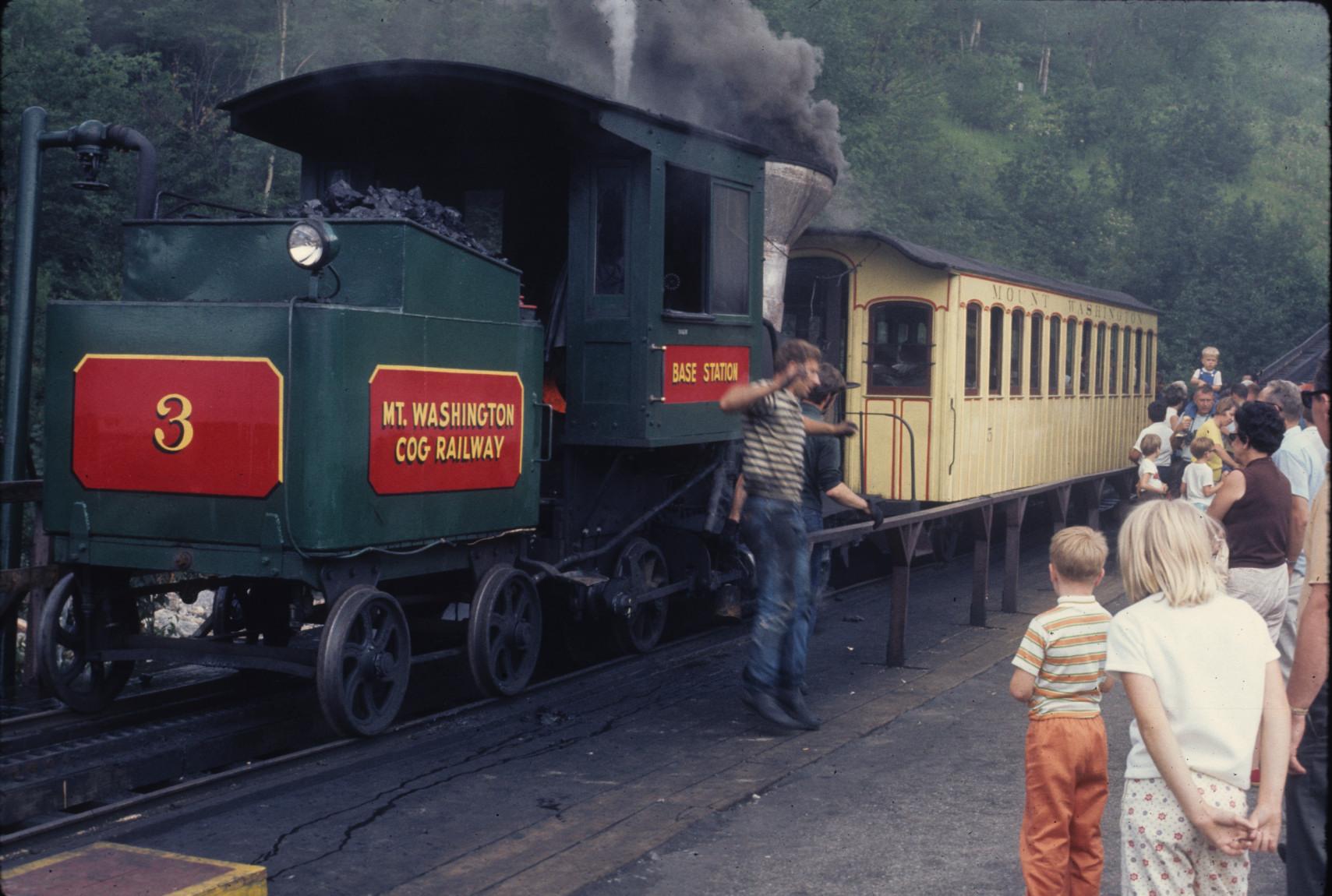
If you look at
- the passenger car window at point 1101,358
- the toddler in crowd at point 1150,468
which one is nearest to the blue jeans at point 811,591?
the toddler in crowd at point 1150,468

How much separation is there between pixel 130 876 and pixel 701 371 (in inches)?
211

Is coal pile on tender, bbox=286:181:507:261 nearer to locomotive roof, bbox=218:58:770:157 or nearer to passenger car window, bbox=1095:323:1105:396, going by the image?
locomotive roof, bbox=218:58:770:157

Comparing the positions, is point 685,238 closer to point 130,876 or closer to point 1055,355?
point 130,876

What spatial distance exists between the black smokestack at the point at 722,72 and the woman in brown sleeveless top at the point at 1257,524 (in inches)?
409

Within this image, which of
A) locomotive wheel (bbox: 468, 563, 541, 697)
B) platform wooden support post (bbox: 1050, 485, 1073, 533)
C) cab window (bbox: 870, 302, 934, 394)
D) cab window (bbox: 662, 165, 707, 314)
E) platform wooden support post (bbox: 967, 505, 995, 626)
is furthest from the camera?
platform wooden support post (bbox: 1050, 485, 1073, 533)

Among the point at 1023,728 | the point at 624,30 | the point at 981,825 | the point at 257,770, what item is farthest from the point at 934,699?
the point at 624,30

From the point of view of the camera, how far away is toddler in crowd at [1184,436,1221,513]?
9.05 meters

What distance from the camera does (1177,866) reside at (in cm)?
321

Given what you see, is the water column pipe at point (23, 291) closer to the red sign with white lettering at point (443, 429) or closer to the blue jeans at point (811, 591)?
the red sign with white lettering at point (443, 429)

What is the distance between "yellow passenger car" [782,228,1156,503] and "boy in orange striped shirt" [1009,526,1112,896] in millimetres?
7763

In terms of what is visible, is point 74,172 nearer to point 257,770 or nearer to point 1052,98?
point 257,770

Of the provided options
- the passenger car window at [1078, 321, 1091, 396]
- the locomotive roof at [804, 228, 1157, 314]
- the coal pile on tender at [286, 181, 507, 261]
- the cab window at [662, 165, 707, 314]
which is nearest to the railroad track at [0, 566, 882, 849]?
the coal pile on tender at [286, 181, 507, 261]

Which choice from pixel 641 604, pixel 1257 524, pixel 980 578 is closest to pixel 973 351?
pixel 980 578

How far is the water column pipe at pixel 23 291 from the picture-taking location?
7418 mm
